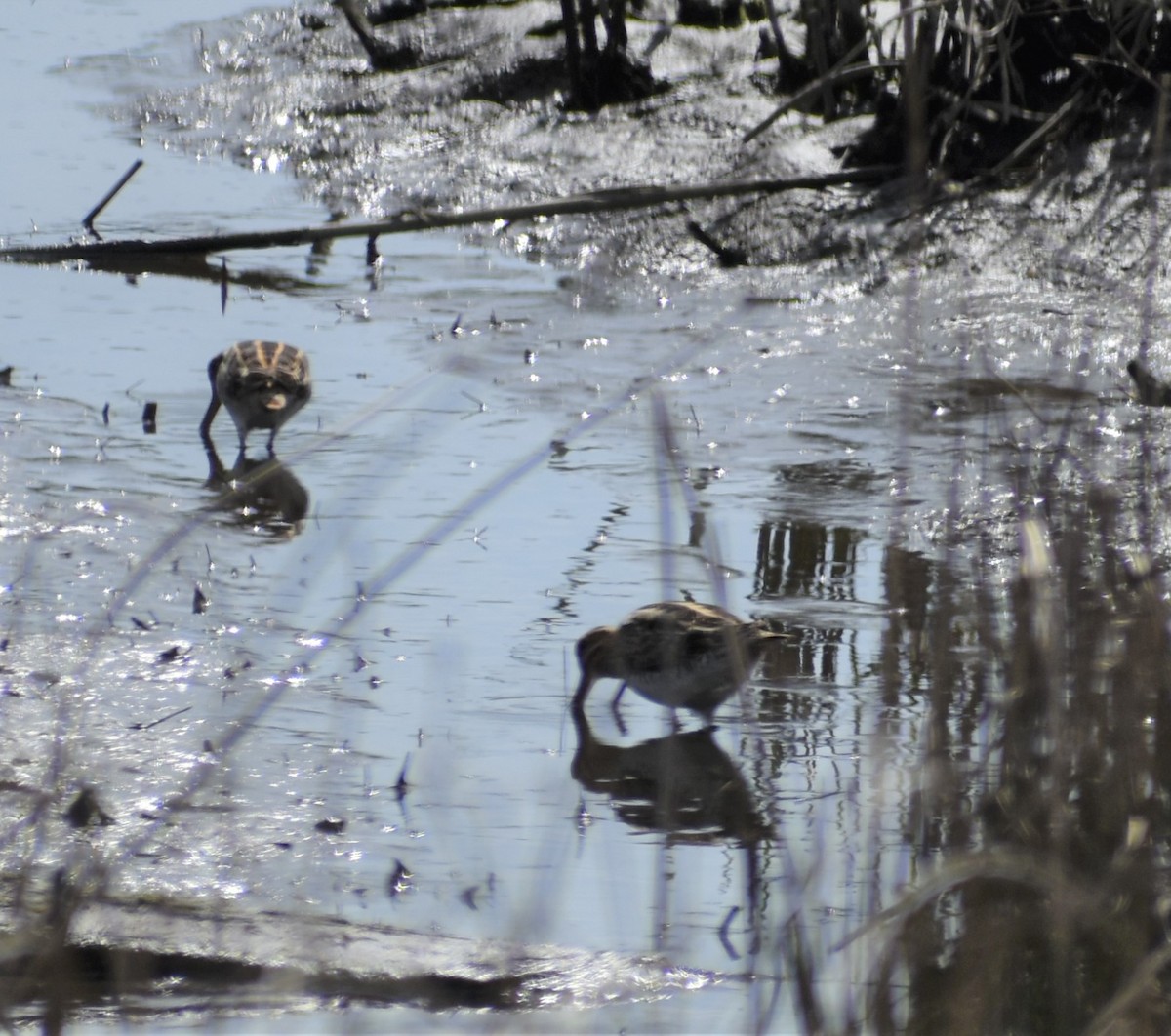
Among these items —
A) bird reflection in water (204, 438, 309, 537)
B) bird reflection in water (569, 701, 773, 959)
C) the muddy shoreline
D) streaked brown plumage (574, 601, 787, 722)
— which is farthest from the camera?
the muddy shoreline

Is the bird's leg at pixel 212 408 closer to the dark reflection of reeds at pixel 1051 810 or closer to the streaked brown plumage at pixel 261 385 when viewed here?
the streaked brown plumage at pixel 261 385

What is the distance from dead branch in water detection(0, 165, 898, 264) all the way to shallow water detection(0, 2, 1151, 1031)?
0.26 metres

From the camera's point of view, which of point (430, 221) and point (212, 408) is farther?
point (430, 221)

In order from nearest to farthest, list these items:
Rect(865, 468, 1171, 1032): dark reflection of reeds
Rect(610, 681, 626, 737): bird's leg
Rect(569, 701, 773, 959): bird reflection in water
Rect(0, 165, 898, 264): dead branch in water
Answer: Rect(865, 468, 1171, 1032): dark reflection of reeds
Rect(569, 701, 773, 959): bird reflection in water
Rect(610, 681, 626, 737): bird's leg
Rect(0, 165, 898, 264): dead branch in water

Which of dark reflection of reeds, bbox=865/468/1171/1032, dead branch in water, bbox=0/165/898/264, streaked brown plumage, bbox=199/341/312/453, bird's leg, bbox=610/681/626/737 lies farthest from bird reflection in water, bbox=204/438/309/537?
dark reflection of reeds, bbox=865/468/1171/1032

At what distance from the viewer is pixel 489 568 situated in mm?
6801

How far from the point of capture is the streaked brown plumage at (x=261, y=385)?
26.4ft

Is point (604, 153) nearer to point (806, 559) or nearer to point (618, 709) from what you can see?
point (806, 559)

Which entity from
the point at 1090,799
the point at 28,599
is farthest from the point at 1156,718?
the point at 28,599

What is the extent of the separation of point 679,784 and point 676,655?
35 centimetres

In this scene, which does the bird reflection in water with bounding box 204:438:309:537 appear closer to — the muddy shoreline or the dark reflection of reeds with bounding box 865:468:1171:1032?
the muddy shoreline

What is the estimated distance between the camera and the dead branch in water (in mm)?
9148

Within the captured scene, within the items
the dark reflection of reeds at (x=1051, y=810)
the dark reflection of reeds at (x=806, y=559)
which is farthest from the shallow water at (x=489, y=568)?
the dark reflection of reeds at (x=1051, y=810)

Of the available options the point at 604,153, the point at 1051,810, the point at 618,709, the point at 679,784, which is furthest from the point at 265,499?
the point at 604,153
